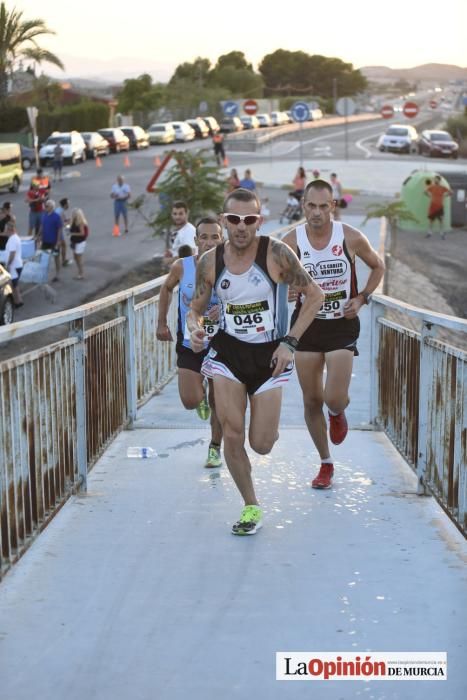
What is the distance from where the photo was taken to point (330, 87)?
18438 centimetres

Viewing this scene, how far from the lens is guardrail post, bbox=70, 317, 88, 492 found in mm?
6457

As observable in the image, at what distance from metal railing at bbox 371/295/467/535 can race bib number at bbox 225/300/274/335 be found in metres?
0.90

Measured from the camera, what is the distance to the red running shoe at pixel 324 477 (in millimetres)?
6836

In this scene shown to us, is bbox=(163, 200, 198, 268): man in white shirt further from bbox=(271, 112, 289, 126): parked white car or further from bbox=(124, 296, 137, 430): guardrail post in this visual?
bbox=(271, 112, 289, 126): parked white car

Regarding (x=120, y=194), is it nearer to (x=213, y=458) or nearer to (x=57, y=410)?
(x=213, y=458)

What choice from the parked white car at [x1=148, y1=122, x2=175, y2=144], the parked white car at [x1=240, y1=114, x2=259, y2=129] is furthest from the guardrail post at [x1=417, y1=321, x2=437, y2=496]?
the parked white car at [x1=240, y1=114, x2=259, y2=129]

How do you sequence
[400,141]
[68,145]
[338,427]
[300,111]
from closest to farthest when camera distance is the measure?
[338,427], [300,111], [68,145], [400,141]

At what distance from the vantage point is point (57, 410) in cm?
602

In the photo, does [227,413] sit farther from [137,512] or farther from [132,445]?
[132,445]

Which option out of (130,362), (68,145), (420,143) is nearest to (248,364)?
(130,362)

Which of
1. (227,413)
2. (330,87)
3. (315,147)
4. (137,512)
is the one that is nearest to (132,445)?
(137,512)

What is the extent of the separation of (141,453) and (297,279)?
2.41 m

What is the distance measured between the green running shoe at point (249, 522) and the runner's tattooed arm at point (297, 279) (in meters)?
0.93

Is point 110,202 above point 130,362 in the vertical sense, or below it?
below
